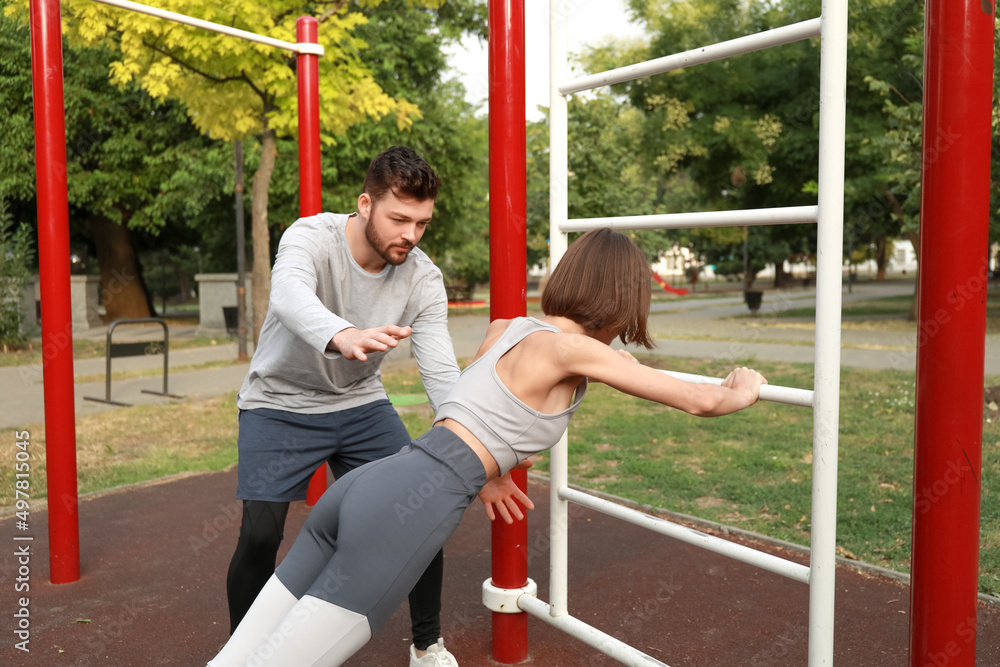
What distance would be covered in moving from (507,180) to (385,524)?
134 centimetres

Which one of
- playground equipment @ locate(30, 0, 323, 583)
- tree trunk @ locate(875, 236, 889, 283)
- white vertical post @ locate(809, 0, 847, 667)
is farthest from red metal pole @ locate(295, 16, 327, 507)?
tree trunk @ locate(875, 236, 889, 283)

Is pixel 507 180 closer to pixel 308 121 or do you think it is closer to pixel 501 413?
pixel 501 413

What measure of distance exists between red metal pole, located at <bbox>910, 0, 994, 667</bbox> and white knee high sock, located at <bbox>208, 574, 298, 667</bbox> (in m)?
1.36

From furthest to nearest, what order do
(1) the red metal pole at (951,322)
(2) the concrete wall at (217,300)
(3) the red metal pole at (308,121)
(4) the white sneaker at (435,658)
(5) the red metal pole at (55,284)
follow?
(2) the concrete wall at (217,300) → (3) the red metal pole at (308,121) → (5) the red metal pole at (55,284) → (4) the white sneaker at (435,658) → (1) the red metal pole at (951,322)

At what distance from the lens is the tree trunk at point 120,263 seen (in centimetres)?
2134

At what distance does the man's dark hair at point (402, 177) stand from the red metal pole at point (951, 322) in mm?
1207

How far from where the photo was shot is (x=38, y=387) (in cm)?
945

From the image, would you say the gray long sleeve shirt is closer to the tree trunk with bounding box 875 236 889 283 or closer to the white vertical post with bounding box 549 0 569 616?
the white vertical post with bounding box 549 0 569 616

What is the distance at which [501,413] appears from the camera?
1900 millimetres

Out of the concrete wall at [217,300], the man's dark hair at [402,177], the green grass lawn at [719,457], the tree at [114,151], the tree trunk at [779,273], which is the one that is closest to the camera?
the man's dark hair at [402,177]

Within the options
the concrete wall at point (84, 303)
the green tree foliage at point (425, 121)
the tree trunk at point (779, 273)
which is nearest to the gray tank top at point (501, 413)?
the green tree foliage at point (425, 121)

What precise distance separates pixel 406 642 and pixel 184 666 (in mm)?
750

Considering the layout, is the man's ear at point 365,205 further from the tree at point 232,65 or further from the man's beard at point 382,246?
the tree at point 232,65

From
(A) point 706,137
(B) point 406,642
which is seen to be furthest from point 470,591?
(A) point 706,137
